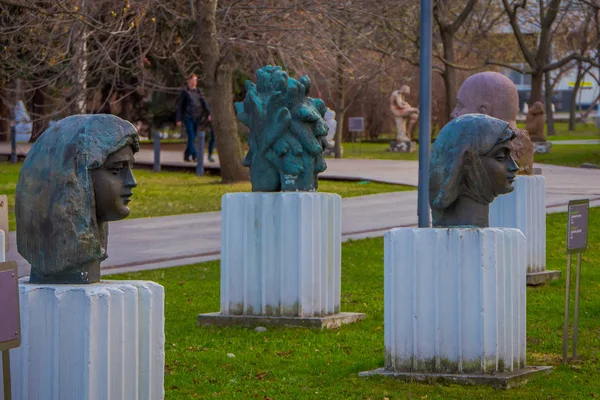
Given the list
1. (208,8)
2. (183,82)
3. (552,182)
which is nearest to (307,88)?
(208,8)

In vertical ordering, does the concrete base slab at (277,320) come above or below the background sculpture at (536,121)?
below

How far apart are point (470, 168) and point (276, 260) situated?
2558mm

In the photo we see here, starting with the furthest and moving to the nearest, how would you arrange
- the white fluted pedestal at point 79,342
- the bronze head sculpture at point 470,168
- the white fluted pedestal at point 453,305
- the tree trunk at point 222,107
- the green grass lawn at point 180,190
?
the tree trunk at point 222,107
the green grass lawn at point 180,190
the bronze head sculpture at point 470,168
the white fluted pedestal at point 453,305
the white fluted pedestal at point 79,342

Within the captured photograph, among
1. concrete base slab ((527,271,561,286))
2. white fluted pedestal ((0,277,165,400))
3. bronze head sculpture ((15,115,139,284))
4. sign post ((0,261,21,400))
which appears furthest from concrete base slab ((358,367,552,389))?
concrete base slab ((527,271,561,286))

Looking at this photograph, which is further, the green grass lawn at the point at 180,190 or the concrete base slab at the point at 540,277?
the green grass lawn at the point at 180,190

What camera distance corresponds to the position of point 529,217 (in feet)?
41.5

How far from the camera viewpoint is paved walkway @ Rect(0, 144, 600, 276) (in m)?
14.1

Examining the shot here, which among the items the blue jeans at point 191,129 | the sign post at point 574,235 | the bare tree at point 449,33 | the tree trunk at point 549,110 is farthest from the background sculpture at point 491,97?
the tree trunk at point 549,110

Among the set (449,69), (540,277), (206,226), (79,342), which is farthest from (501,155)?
(449,69)

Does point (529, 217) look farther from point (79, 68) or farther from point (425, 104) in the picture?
point (79, 68)

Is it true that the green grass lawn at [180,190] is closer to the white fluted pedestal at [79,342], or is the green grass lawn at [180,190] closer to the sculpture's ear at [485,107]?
the sculpture's ear at [485,107]

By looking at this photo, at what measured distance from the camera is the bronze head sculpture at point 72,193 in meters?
5.84

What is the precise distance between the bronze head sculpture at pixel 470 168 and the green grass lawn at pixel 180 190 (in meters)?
9.77

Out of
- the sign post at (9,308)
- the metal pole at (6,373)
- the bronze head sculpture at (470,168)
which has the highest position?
the bronze head sculpture at (470,168)
